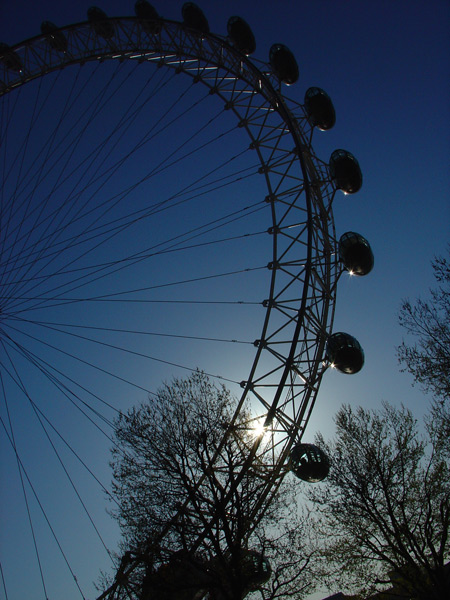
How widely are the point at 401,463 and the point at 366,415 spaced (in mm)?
2210

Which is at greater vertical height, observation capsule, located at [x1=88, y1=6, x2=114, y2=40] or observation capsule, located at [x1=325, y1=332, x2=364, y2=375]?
observation capsule, located at [x1=88, y1=6, x2=114, y2=40]

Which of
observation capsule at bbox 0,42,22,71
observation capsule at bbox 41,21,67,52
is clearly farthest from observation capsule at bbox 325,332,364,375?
observation capsule at bbox 0,42,22,71

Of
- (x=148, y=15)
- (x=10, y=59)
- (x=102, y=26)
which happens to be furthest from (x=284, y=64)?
(x=10, y=59)

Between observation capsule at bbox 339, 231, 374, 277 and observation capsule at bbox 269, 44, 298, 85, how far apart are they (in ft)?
25.3

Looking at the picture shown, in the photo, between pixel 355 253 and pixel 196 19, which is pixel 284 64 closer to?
pixel 196 19

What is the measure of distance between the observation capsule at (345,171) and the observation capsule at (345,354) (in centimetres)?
548

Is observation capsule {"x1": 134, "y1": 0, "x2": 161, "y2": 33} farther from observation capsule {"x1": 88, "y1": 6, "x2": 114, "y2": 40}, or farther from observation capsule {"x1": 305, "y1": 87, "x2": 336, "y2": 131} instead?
observation capsule {"x1": 305, "y1": 87, "x2": 336, "y2": 131}

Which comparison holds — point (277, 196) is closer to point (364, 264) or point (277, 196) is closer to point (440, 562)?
point (364, 264)

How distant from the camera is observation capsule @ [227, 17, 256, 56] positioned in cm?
1611

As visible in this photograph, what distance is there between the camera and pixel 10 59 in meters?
16.3

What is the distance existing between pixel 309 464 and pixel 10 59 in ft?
63.4

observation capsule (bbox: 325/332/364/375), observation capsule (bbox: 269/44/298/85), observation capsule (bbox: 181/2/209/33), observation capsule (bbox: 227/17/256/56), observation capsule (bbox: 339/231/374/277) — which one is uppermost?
observation capsule (bbox: 181/2/209/33)

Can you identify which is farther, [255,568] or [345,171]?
[345,171]

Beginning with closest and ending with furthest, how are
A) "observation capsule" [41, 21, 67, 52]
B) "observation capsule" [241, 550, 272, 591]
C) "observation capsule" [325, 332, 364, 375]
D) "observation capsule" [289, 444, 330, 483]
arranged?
"observation capsule" [241, 550, 272, 591]
"observation capsule" [289, 444, 330, 483]
"observation capsule" [325, 332, 364, 375]
"observation capsule" [41, 21, 67, 52]
